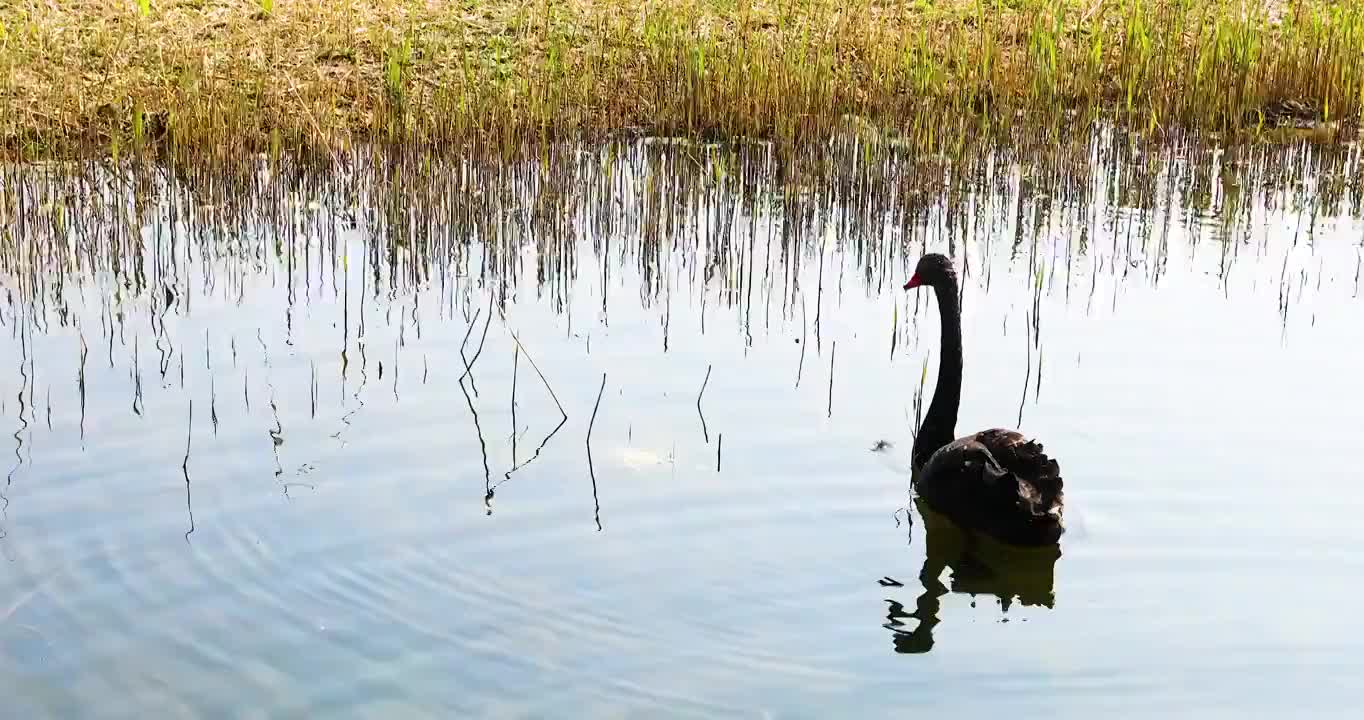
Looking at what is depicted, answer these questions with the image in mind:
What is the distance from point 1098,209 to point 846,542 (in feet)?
15.5

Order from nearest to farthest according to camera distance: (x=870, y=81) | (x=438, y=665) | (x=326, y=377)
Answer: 1. (x=438, y=665)
2. (x=326, y=377)
3. (x=870, y=81)

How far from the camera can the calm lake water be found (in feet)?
12.3

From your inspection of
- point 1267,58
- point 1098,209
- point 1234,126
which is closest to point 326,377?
point 1098,209

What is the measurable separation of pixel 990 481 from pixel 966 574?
11.4 inches

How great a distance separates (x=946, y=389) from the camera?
5.34m

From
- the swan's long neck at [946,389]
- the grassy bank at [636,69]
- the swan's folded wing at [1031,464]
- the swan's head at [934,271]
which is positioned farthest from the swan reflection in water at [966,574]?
the grassy bank at [636,69]

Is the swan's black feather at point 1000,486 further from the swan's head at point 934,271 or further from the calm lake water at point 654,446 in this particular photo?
the swan's head at point 934,271

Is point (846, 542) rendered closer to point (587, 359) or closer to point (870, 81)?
point (587, 359)

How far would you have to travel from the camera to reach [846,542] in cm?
454

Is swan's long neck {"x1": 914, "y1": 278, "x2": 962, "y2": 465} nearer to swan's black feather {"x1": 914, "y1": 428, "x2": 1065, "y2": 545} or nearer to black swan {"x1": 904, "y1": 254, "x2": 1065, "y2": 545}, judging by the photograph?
black swan {"x1": 904, "y1": 254, "x2": 1065, "y2": 545}

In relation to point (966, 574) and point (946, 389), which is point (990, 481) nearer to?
point (966, 574)

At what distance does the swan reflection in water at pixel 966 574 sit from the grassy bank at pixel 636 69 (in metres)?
4.94

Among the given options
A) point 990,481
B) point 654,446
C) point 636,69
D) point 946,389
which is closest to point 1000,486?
point 990,481

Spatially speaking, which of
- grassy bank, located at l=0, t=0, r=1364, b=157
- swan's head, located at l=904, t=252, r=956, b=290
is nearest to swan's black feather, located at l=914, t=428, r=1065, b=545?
swan's head, located at l=904, t=252, r=956, b=290
